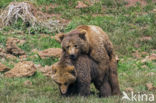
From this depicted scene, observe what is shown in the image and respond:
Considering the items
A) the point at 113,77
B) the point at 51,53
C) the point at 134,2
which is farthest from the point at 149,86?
the point at 134,2

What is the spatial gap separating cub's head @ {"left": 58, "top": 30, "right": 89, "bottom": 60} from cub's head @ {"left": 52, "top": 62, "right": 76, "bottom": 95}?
246 mm

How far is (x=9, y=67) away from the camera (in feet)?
35.2

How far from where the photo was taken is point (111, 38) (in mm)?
14508

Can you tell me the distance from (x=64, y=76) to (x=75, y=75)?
22 cm

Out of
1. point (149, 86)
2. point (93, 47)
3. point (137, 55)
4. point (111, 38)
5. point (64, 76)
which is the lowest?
point (137, 55)

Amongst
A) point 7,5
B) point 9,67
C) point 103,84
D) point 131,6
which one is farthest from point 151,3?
point 103,84

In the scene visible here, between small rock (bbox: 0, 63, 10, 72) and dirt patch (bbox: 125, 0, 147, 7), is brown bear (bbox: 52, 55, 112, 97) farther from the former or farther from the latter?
dirt patch (bbox: 125, 0, 147, 7)

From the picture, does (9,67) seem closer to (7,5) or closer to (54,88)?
(54,88)

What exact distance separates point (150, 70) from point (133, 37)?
10.6 ft

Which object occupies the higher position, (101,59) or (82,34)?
(82,34)

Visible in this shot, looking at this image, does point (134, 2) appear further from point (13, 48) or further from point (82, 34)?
point (82, 34)

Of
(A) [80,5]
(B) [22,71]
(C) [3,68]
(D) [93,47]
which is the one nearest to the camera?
(D) [93,47]

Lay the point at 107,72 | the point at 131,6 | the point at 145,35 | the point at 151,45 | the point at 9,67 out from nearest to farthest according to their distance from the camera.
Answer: the point at 107,72 < the point at 9,67 < the point at 151,45 < the point at 145,35 < the point at 131,6

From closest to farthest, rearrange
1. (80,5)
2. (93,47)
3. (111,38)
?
(93,47)
(111,38)
(80,5)
